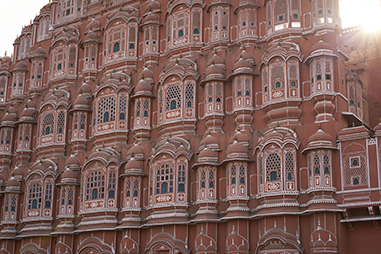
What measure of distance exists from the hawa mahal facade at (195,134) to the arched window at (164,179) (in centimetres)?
9

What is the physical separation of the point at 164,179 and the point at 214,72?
7003mm

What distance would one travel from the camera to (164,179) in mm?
33375

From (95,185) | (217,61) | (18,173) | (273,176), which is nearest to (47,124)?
(18,173)

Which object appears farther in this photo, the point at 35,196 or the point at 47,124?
the point at 47,124

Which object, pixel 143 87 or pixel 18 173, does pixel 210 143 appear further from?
pixel 18 173

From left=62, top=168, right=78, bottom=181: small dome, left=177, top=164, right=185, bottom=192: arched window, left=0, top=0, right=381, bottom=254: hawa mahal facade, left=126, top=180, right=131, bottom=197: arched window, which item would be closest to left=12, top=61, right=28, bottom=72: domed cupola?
left=0, top=0, right=381, bottom=254: hawa mahal facade

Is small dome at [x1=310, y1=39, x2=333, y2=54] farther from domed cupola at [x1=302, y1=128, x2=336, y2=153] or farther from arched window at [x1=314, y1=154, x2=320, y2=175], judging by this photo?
arched window at [x1=314, y1=154, x2=320, y2=175]

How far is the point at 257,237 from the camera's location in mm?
29859

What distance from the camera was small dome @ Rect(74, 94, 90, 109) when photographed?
39219 millimetres

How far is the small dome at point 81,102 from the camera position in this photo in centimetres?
3922

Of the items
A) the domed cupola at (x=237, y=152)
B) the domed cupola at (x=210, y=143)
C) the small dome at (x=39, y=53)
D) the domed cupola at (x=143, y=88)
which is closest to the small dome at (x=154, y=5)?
the domed cupola at (x=143, y=88)

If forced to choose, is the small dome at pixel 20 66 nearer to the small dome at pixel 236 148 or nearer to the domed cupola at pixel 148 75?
the domed cupola at pixel 148 75

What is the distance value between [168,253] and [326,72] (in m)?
13.3

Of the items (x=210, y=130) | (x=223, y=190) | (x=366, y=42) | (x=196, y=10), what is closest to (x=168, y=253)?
(x=223, y=190)
